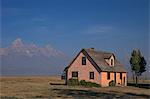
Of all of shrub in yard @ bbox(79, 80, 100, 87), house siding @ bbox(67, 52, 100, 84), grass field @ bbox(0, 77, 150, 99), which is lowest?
grass field @ bbox(0, 77, 150, 99)

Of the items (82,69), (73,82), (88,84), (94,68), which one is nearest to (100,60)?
(94,68)

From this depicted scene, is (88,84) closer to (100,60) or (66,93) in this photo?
(100,60)

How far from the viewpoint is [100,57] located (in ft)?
203

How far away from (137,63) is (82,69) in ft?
52.5

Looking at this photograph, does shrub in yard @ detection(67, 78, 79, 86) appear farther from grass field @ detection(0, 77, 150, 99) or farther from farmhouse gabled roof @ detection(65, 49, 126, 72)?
grass field @ detection(0, 77, 150, 99)

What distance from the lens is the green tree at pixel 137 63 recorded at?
229 ft

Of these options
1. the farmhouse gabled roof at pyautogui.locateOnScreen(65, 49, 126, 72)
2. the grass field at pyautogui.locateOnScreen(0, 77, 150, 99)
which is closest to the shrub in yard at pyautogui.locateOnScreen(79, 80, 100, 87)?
the farmhouse gabled roof at pyautogui.locateOnScreen(65, 49, 126, 72)

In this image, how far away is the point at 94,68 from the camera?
58062 millimetres

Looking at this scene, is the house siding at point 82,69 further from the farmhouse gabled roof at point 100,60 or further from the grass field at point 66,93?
the grass field at point 66,93

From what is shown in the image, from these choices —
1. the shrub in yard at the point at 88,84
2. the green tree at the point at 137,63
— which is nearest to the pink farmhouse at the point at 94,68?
the shrub in yard at the point at 88,84

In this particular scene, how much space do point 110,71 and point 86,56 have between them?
5320mm

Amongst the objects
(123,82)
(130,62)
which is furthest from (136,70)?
(123,82)

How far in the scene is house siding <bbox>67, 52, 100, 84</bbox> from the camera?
2282 inches

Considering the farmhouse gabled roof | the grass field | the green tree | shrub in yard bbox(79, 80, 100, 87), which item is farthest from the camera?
the green tree
